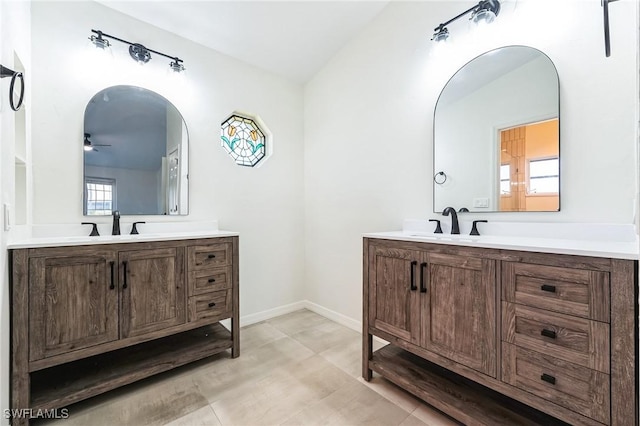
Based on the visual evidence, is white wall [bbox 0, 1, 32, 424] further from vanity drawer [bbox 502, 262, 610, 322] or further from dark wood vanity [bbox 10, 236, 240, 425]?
vanity drawer [bbox 502, 262, 610, 322]

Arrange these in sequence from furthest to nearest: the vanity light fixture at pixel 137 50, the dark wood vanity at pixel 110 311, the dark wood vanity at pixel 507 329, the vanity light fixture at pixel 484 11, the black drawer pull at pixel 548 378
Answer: the vanity light fixture at pixel 137 50 → the vanity light fixture at pixel 484 11 → the dark wood vanity at pixel 110 311 → the black drawer pull at pixel 548 378 → the dark wood vanity at pixel 507 329

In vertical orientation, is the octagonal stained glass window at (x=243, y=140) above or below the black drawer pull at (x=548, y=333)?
above

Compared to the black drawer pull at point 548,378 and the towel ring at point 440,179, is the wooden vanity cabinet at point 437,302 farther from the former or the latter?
the towel ring at point 440,179

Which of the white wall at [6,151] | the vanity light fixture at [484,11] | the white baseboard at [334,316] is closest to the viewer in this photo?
the white wall at [6,151]

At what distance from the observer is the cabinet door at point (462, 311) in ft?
4.26

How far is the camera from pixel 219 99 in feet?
8.82

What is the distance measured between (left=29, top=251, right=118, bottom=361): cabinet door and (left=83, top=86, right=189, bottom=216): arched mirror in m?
0.64

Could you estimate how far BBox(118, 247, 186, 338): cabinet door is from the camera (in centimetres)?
173

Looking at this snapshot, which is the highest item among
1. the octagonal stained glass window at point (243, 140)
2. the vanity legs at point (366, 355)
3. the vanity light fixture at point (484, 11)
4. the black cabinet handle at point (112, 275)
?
the vanity light fixture at point (484, 11)

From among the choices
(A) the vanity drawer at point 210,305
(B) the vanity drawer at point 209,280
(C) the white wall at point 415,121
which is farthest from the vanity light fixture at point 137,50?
(A) the vanity drawer at point 210,305

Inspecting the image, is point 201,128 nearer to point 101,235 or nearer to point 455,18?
point 101,235

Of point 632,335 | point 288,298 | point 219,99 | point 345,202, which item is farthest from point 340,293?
point 219,99

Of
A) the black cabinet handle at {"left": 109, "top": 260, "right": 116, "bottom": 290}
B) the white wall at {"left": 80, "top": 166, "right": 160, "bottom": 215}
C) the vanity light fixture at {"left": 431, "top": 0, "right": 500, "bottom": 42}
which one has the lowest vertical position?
the black cabinet handle at {"left": 109, "top": 260, "right": 116, "bottom": 290}

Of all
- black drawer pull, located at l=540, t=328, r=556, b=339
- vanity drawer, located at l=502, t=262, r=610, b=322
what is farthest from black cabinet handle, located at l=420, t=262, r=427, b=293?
black drawer pull, located at l=540, t=328, r=556, b=339
